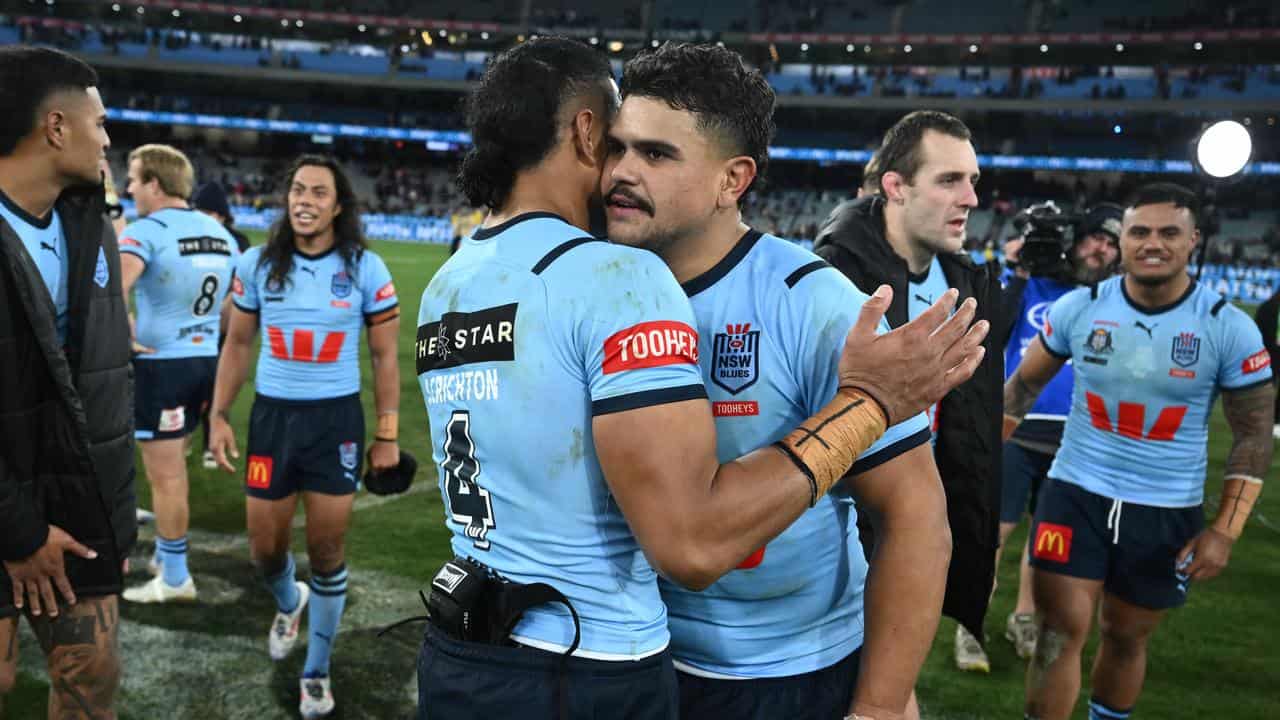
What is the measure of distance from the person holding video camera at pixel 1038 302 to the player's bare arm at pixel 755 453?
3.95 m

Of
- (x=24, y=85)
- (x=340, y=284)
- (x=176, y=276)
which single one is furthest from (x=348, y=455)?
(x=24, y=85)

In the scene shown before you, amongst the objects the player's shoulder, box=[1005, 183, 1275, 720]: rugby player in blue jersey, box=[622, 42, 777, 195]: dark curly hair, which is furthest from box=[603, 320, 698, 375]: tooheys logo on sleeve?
box=[1005, 183, 1275, 720]: rugby player in blue jersey

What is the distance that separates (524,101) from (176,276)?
4847 millimetres

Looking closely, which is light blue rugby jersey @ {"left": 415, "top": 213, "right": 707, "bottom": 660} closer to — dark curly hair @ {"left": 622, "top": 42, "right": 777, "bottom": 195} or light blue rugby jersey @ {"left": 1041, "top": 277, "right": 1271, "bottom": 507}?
dark curly hair @ {"left": 622, "top": 42, "right": 777, "bottom": 195}

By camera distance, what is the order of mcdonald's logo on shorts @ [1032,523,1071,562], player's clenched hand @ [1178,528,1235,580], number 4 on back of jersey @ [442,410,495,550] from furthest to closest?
1. mcdonald's logo on shorts @ [1032,523,1071,562]
2. player's clenched hand @ [1178,528,1235,580]
3. number 4 on back of jersey @ [442,410,495,550]

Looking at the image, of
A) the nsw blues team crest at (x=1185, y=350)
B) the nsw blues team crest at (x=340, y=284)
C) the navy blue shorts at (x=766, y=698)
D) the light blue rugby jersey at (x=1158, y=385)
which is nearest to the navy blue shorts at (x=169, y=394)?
the nsw blues team crest at (x=340, y=284)

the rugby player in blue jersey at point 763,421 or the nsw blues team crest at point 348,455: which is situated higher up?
the rugby player in blue jersey at point 763,421

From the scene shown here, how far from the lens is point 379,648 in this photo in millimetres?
5055

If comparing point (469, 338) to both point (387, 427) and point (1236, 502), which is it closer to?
point (387, 427)

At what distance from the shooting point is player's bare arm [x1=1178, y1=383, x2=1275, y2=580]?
13.2 feet

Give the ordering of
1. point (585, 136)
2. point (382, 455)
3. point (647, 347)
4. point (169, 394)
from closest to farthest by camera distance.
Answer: point (647, 347) < point (585, 136) < point (382, 455) < point (169, 394)

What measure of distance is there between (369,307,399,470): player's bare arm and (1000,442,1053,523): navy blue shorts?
359cm

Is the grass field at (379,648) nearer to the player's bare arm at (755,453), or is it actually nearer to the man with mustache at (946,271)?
the man with mustache at (946,271)

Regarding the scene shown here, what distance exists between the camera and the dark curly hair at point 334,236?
4918 millimetres
